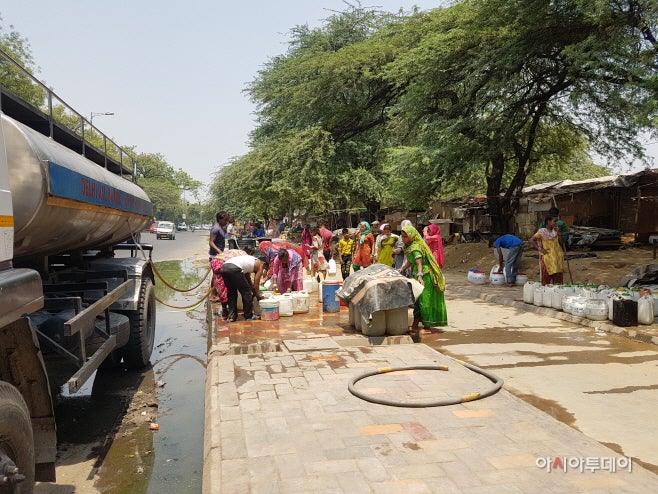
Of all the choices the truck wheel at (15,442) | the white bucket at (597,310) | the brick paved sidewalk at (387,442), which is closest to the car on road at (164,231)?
the white bucket at (597,310)

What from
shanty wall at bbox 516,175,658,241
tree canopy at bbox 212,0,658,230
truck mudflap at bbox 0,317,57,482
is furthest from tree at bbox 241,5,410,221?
truck mudflap at bbox 0,317,57,482

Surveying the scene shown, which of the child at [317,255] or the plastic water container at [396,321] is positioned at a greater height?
the child at [317,255]

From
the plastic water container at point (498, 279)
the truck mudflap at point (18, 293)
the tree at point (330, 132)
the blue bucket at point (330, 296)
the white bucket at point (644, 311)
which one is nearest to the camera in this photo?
the truck mudflap at point (18, 293)

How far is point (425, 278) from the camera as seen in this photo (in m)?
7.88

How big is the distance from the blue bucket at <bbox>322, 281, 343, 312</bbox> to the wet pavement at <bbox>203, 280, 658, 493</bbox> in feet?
5.86

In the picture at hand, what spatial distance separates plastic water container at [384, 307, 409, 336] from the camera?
24.1 ft

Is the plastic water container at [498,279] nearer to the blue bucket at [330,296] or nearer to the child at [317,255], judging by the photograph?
the child at [317,255]

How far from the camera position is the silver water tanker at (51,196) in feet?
11.5

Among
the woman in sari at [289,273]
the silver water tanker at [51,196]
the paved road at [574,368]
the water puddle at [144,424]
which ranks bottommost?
the water puddle at [144,424]

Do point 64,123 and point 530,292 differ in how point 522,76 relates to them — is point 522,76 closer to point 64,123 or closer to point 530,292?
point 530,292

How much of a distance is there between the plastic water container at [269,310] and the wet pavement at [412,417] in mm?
815

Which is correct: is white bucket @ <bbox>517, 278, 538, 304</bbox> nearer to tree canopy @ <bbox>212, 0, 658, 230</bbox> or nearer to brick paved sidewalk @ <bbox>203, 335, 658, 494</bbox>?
tree canopy @ <bbox>212, 0, 658, 230</bbox>

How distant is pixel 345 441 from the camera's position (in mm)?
3738

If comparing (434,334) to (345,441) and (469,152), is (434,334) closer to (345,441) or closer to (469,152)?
(345,441)
